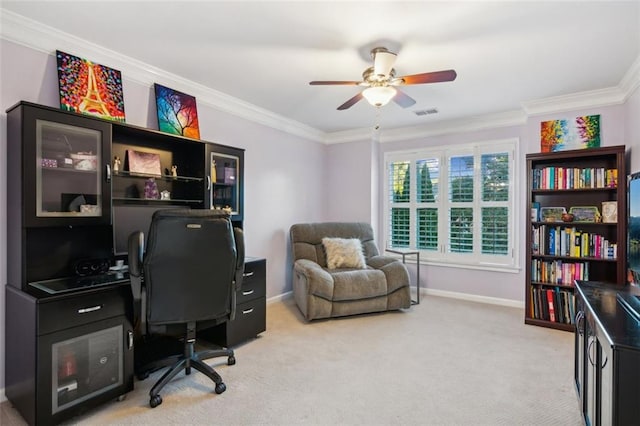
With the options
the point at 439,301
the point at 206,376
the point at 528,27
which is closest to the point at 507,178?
the point at 439,301

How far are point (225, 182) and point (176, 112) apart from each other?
2.57 ft

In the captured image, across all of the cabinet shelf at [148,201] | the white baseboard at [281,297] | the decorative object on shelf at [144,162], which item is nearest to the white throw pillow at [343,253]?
the white baseboard at [281,297]

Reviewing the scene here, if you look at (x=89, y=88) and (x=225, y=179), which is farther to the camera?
(x=225, y=179)

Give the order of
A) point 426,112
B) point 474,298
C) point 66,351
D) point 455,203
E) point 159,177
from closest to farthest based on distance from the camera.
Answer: point 66,351
point 159,177
point 426,112
point 474,298
point 455,203

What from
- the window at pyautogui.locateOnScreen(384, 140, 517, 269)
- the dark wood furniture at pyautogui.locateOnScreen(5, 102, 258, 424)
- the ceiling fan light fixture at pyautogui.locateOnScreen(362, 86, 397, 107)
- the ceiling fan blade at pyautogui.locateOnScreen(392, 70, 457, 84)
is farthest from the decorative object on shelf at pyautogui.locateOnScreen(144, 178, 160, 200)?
the window at pyautogui.locateOnScreen(384, 140, 517, 269)

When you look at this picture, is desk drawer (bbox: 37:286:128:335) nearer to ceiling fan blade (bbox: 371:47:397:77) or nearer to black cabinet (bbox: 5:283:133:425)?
black cabinet (bbox: 5:283:133:425)

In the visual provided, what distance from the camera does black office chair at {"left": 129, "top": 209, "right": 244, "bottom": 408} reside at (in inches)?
79.3

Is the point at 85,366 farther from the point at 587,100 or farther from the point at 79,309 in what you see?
the point at 587,100

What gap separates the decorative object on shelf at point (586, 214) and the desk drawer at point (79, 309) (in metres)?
4.13

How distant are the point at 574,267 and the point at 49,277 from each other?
460 cm

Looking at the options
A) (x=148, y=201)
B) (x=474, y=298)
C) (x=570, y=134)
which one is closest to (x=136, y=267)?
(x=148, y=201)

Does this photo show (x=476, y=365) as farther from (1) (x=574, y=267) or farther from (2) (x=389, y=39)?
(2) (x=389, y=39)

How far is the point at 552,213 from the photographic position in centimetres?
353

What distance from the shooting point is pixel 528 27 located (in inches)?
88.6
